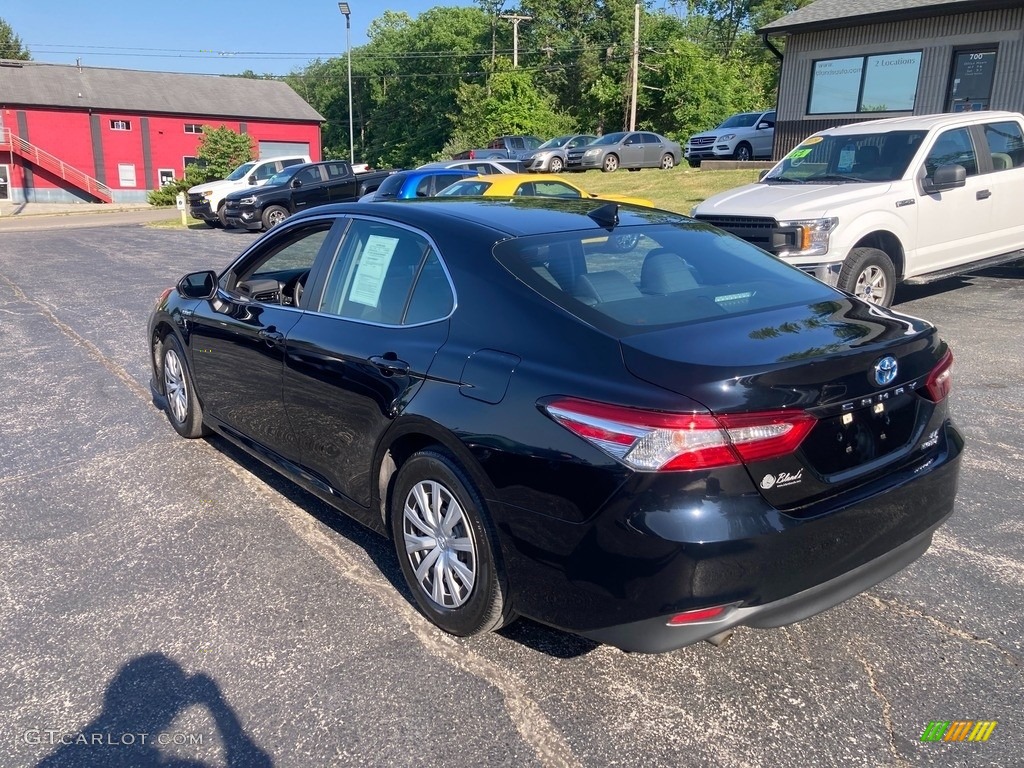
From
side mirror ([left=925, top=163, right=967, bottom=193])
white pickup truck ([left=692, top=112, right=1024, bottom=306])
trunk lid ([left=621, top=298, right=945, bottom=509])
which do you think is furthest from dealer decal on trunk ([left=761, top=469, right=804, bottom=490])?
side mirror ([left=925, top=163, right=967, bottom=193])

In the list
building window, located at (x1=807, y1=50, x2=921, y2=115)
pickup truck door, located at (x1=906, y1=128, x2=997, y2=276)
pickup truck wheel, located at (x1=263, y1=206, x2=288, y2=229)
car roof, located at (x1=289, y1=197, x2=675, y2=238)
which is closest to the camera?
car roof, located at (x1=289, y1=197, x2=675, y2=238)

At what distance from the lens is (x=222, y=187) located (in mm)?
25828

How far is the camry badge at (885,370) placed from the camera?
9.73ft

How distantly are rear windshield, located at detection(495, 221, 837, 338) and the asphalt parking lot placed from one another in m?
1.25

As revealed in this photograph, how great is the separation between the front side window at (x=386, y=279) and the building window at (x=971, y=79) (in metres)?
18.1

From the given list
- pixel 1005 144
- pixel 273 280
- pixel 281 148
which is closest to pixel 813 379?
pixel 273 280

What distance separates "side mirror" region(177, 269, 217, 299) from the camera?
5125 millimetres

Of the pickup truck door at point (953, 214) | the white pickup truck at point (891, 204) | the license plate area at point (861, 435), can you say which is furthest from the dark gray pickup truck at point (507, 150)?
the license plate area at point (861, 435)

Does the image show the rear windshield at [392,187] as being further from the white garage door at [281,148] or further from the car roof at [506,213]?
the white garage door at [281,148]

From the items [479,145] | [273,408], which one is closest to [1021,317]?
[273,408]

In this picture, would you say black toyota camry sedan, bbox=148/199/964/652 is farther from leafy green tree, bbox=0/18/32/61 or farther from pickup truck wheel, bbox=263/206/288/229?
leafy green tree, bbox=0/18/32/61

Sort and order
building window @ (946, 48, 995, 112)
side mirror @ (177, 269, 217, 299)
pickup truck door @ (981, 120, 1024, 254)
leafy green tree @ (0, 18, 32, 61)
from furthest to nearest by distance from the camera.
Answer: leafy green tree @ (0, 18, 32, 61)
building window @ (946, 48, 995, 112)
pickup truck door @ (981, 120, 1024, 254)
side mirror @ (177, 269, 217, 299)

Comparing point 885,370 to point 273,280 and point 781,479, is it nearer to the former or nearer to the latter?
point 781,479

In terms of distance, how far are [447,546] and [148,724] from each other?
1.15 metres
